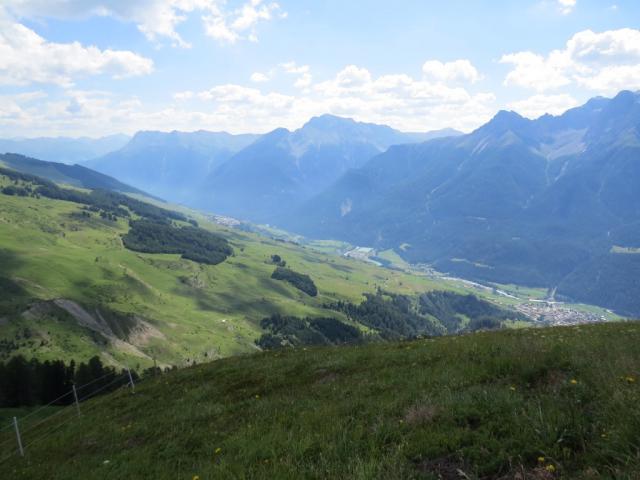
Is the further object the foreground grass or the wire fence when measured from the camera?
the wire fence

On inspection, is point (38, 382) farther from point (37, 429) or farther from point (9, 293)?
point (9, 293)

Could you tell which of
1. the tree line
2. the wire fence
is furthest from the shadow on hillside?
the wire fence

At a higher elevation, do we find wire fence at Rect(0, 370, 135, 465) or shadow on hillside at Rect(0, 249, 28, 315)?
wire fence at Rect(0, 370, 135, 465)

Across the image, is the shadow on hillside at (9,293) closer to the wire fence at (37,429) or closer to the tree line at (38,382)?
the tree line at (38,382)

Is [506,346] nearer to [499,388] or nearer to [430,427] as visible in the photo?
[499,388]

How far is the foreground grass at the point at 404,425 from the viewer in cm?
858

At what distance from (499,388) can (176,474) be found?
881cm

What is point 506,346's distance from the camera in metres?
17.4

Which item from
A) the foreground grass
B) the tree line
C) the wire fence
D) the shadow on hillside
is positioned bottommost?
the shadow on hillside

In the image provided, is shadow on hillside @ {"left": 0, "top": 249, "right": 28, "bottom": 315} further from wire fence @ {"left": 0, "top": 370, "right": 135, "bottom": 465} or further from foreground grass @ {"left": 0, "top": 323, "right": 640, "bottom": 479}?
foreground grass @ {"left": 0, "top": 323, "right": 640, "bottom": 479}

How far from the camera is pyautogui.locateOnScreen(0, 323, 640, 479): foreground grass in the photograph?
858cm

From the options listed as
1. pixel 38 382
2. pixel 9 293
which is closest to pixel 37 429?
pixel 38 382

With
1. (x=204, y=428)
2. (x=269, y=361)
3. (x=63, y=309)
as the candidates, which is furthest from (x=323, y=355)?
(x=63, y=309)

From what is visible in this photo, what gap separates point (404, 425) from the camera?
11.0 m
